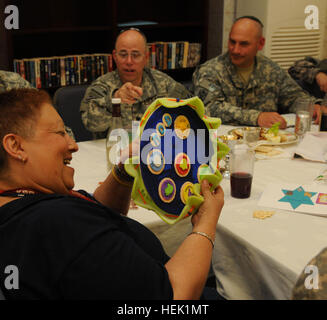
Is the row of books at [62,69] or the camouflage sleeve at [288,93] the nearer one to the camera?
the camouflage sleeve at [288,93]

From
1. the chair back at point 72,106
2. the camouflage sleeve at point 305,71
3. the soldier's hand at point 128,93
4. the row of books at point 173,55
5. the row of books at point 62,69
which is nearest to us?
the soldier's hand at point 128,93

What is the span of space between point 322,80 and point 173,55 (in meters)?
1.44

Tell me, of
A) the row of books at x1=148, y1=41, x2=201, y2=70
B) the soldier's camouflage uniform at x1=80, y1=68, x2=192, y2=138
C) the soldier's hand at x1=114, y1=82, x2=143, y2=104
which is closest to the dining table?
the soldier's hand at x1=114, y1=82, x2=143, y2=104

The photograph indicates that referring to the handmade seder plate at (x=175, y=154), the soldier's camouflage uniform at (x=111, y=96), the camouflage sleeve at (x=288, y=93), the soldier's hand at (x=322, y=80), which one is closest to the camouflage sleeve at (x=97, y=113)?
the soldier's camouflage uniform at (x=111, y=96)

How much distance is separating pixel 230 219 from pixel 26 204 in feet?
2.13

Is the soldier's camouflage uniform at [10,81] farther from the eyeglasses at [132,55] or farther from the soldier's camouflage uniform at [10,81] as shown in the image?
the eyeglasses at [132,55]

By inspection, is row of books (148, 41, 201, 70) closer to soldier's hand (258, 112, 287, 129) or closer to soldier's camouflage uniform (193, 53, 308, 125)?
soldier's camouflage uniform (193, 53, 308, 125)

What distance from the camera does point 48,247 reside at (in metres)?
0.72

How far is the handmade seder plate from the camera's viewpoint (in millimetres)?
1013

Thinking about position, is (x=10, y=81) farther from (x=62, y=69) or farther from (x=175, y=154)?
(x=175, y=154)

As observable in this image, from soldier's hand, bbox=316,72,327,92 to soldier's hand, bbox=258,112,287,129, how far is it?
74 centimetres

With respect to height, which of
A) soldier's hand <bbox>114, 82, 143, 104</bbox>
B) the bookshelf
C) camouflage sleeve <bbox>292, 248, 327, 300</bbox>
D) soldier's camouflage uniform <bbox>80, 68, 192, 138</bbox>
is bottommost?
camouflage sleeve <bbox>292, 248, 327, 300</bbox>

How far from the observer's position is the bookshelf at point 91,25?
3.27 m

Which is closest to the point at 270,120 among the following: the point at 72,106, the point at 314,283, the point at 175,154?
the point at 72,106
